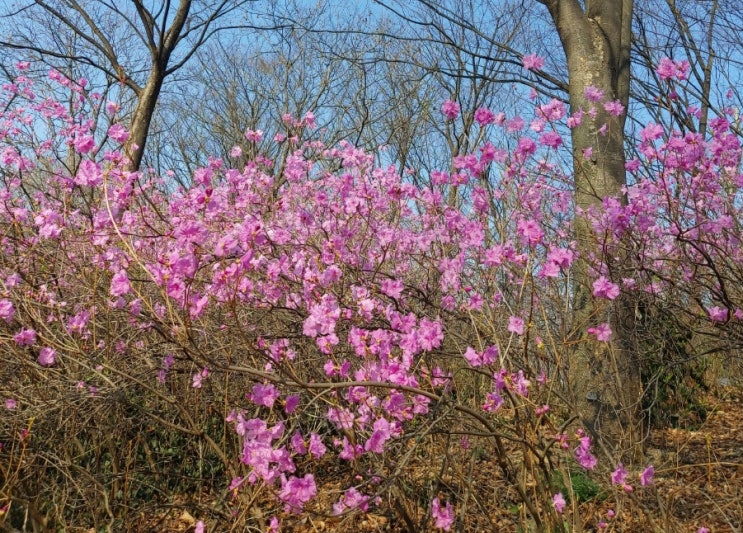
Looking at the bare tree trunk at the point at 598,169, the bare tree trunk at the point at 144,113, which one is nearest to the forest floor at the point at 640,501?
the bare tree trunk at the point at 598,169

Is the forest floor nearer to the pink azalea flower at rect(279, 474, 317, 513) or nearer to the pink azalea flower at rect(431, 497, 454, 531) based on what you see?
the pink azalea flower at rect(431, 497, 454, 531)

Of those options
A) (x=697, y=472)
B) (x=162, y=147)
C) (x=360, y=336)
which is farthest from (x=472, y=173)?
(x=162, y=147)

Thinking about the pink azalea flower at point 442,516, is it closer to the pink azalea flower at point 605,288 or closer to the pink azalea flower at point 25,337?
the pink azalea flower at point 605,288

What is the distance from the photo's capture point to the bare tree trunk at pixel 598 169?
3775 millimetres

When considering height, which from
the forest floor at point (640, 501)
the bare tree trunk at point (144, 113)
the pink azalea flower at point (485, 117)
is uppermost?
the bare tree trunk at point (144, 113)

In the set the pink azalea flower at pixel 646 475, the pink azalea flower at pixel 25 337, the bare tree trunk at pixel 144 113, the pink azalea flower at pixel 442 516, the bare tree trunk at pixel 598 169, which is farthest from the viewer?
the bare tree trunk at pixel 144 113

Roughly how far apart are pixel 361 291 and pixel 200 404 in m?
1.46

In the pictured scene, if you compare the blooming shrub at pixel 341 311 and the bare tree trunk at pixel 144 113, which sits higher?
the bare tree trunk at pixel 144 113

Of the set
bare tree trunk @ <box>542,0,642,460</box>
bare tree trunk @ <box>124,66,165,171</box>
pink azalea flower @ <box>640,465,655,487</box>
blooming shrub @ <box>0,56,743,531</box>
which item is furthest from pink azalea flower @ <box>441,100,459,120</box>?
bare tree trunk @ <box>124,66,165,171</box>

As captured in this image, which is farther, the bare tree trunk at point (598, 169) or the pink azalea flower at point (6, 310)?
the bare tree trunk at point (598, 169)

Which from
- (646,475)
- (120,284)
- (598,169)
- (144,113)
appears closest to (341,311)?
(120,284)

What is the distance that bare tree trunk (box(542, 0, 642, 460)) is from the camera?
3775 millimetres

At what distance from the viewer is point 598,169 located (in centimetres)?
408

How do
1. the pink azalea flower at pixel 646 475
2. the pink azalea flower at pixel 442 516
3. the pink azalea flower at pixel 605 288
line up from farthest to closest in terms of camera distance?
the pink azalea flower at pixel 605 288 → the pink azalea flower at pixel 442 516 → the pink azalea flower at pixel 646 475
